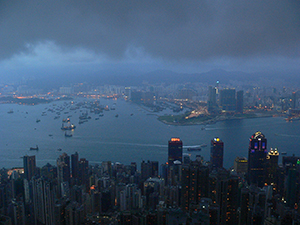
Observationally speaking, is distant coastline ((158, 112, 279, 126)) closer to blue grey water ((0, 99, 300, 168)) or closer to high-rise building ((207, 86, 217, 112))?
blue grey water ((0, 99, 300, 168))

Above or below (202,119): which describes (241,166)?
below

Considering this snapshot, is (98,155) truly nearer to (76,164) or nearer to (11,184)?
(76,164)

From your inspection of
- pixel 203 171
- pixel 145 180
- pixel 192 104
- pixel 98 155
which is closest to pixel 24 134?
pixel 98 155

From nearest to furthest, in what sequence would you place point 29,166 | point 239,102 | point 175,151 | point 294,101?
point 29,166 < point 175,151 < point 294,101 < point 239,102

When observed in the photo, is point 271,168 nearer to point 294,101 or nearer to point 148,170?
point 148,170

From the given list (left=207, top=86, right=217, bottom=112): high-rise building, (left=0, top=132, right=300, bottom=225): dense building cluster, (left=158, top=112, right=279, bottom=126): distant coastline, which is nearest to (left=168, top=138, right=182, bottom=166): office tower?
(left=0, top=132, right=300, bottom=225): dense building cluster

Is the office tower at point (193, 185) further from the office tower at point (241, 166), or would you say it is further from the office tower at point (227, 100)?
the office tower at point (227, 100)

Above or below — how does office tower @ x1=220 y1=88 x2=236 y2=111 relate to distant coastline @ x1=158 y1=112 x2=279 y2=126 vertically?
above

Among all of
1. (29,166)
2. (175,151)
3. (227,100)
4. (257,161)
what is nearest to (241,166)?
(257,161)
